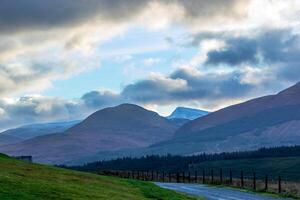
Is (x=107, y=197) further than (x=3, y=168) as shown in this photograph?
No

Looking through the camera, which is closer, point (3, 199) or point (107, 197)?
point (3, 199)

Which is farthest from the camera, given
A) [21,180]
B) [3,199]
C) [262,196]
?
[262,196]

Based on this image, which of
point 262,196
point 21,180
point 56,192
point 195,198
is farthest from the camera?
point 262,196

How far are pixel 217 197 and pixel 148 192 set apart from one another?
6819 millimetres

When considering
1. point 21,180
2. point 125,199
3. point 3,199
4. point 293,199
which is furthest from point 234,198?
point 3,199

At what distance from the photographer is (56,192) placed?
45750mm

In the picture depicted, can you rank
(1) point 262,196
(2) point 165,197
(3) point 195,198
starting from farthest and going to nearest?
(1) point 262,196 < (3) point 195,198 < (2) point 165,197

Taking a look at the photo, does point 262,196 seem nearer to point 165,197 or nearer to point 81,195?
point 165,197

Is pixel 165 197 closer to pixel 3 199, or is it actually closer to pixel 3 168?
pixel 3 168

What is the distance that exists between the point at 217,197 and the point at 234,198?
6.41 ft

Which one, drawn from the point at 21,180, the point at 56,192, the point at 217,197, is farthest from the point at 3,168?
the point at 217,197

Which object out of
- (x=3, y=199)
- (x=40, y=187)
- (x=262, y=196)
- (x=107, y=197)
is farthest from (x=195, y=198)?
(x=3, y=199)

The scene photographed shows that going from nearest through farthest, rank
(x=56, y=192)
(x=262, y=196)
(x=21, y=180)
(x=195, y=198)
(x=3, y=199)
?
(x=3, y=199) < (x=56, y=192) < (x=21, y=180) < (x=195, y=198) < (x=262, y=196)

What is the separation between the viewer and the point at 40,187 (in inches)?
1855
